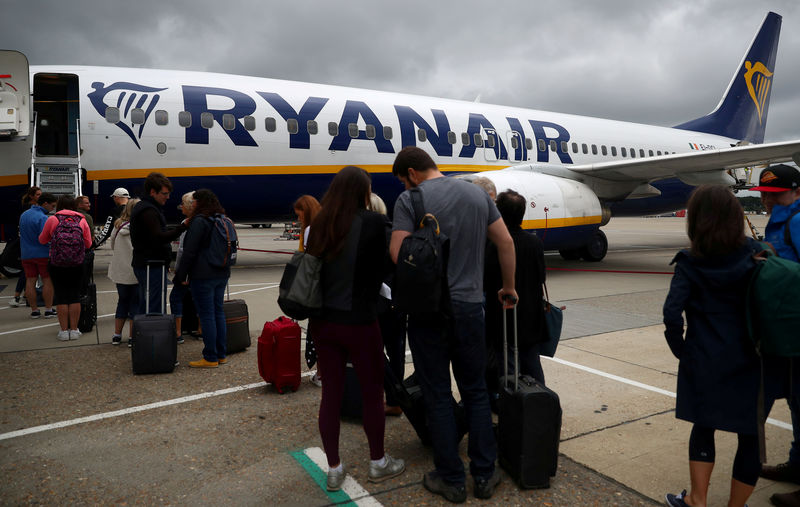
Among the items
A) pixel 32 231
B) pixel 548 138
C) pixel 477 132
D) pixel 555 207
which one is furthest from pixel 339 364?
pixel 548 138

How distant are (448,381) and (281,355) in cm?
183

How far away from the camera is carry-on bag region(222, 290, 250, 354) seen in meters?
5.18

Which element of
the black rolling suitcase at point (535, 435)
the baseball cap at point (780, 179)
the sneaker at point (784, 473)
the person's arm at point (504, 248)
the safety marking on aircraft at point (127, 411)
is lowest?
the safety marking on aircraft at point (127, 411)

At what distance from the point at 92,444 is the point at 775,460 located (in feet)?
13.6

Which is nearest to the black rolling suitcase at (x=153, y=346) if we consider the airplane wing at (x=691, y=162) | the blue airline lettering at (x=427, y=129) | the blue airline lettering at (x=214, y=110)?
the blue airline lettering at (x=214, y=110)

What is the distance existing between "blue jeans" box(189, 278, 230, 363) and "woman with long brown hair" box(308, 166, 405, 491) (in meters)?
2.32

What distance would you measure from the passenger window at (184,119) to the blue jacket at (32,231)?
2.98 metres

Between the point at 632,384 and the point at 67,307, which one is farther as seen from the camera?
the point at 67,307

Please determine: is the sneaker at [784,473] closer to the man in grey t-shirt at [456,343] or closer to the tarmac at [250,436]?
the tarmac at [250,436]

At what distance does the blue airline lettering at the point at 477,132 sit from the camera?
11.7m

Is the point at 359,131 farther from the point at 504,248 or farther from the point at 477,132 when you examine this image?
the point at 504,248

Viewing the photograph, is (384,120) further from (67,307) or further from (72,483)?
(72,483)

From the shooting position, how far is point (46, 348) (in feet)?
17.5

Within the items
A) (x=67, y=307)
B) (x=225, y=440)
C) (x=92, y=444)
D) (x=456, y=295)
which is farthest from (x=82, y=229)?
(x=456, y=295)
